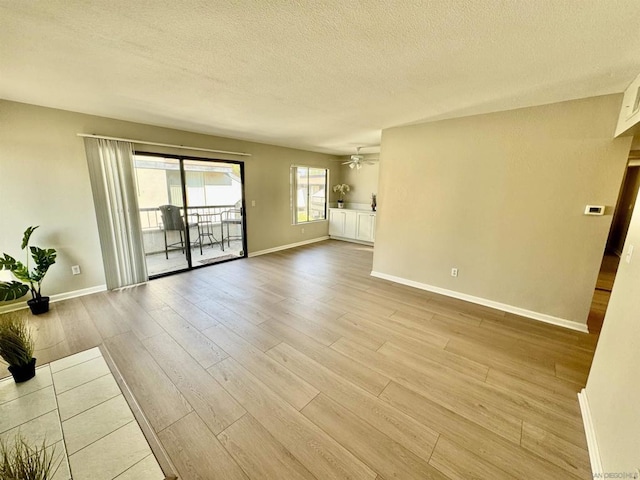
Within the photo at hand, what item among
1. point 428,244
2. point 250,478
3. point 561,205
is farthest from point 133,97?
point 561,205

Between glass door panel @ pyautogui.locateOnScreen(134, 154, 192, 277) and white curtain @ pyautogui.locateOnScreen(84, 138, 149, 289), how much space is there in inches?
11.7

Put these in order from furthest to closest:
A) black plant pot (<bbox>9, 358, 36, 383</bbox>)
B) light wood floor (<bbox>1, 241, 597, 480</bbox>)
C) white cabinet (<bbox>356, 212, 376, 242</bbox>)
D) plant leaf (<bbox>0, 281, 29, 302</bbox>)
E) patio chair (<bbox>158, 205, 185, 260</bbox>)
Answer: white cabinet (<bbox>356, 212, 376, 242</bbox>) → patio chair (<bbox>158, 205, 185, 260</bbox>) → plant leaf (<bbox>0, 281, 29, 302</bbox>) → black plant pot (<bbox>9, 358, 36, 383</bbox>) → light wood floor (<bbox>1, 241, 597, 480</bbox>)

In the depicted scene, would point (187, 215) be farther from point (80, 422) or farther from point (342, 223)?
point (342, 223)

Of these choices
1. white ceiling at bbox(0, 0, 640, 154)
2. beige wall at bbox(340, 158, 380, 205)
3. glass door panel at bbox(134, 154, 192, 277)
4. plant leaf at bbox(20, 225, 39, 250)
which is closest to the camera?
white ceiling at bbox(0, 0, 640, 154)

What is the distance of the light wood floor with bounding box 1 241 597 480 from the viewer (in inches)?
55.7

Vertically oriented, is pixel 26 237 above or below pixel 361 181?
below

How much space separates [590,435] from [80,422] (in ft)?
10.5

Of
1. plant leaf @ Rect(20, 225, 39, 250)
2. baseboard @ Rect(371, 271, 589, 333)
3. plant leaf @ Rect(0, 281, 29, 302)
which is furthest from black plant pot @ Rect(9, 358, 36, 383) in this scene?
baseboard @ Rect(371, 271, 589, 333)

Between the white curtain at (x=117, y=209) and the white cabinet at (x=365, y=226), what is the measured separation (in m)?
4.81

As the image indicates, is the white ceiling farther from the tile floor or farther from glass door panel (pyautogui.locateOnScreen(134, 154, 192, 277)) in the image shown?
the tile floor

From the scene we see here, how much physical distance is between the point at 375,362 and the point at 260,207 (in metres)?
4.20

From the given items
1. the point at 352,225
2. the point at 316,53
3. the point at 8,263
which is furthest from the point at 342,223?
the point at 8,263

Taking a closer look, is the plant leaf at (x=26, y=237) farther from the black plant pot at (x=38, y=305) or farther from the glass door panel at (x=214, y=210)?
the glass door panel at (x=214, y=210)

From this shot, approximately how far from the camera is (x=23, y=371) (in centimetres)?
190
